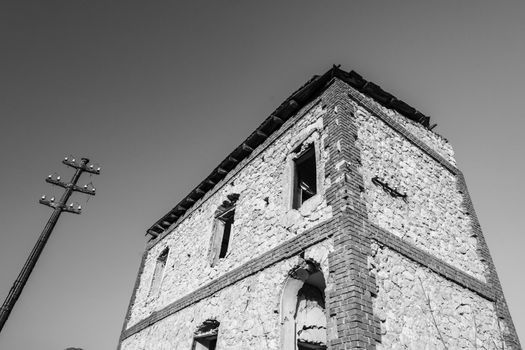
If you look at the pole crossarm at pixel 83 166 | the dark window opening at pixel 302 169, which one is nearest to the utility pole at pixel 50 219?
the pole crossarm at pixel 83 166

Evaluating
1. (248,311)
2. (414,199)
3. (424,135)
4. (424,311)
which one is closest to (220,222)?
(248,311)

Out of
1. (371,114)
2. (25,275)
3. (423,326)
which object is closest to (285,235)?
(423,326)

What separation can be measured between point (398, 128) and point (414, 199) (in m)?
1.78

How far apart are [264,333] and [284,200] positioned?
244 centimetres

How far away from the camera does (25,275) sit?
10.3 metres

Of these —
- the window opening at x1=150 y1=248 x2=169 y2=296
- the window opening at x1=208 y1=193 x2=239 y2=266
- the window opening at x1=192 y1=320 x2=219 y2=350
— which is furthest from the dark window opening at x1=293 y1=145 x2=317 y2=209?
the window opening at x1=150 y1=248 x2=169 y2=296

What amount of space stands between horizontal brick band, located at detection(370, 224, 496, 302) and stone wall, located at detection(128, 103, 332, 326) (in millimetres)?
949

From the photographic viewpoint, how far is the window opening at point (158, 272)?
11.1 meters

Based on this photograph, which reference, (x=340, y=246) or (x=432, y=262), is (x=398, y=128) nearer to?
(x=432, y=262)

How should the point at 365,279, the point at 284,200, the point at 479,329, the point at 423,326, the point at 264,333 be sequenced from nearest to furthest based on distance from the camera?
the point at 365,279
the point at 423,326
the point at 264,333
the point at 479,329
the point at 284,200

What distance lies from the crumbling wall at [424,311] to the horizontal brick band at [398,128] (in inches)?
126

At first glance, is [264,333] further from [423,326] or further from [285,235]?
[423,326]

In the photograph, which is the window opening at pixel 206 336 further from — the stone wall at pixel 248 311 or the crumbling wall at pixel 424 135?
the crumbling wall at pixel 424 135

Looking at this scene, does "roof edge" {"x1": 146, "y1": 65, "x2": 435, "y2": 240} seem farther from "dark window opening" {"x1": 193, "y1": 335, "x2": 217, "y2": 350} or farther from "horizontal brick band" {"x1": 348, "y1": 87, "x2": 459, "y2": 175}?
"dark window opening" {"x1": 193, "y1": 335, "x2": 217, "y2": 350}
